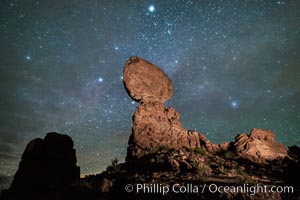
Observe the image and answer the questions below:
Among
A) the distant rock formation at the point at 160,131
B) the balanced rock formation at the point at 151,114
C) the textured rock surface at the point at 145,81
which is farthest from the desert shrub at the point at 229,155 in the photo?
the textured rock surface at the point at 145,81

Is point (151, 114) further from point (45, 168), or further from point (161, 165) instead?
point (45, 168)

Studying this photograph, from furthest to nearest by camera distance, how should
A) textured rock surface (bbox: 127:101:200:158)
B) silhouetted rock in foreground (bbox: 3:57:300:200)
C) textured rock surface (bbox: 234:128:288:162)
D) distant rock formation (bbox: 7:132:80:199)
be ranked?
1. textured rock surface (bbox: 234:128:288:162)
2. textured rock surface (bbox: 127:101:200:158)
3. distant rock formation (bbox: 7:132:80:199)
4. silhouetted rock in foreground (bbox: 3:57:300:200)

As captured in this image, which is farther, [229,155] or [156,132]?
[156,132]

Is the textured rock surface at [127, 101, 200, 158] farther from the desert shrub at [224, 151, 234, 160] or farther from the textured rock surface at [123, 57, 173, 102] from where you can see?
the desert shrub at [224, 151, 234, 160]

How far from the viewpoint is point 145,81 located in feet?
111

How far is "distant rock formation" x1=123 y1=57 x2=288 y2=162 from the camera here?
28625mm

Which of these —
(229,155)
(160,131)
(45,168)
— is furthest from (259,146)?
(45,168)

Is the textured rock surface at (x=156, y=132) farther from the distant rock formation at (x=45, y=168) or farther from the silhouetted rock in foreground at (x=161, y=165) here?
the distant rock formation at (x=45, y=168)

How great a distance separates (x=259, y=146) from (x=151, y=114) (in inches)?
583

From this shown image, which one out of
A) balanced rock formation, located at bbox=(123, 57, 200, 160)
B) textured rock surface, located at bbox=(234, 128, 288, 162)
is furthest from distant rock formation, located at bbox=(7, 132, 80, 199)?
textured rock surface, located at bbox=(234, 128, 288, 162)

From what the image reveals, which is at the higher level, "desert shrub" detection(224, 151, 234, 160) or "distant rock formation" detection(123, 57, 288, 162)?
"distant rock formation" detection(123, 57, 288, 162)

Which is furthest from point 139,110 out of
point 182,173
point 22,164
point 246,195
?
point 246,195

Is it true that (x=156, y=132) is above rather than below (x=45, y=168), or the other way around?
above

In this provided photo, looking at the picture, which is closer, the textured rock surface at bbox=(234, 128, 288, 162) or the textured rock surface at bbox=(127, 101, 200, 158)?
the textured rock surface at bbox=(127, 101, 200, 158)
